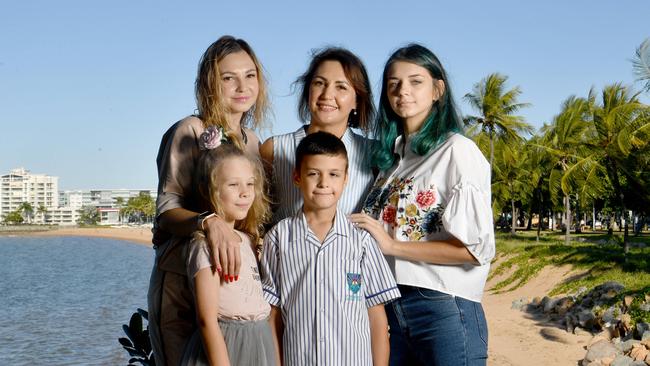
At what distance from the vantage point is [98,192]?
7697 inches

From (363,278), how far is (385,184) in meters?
0.45

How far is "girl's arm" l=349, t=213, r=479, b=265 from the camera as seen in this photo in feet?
9.16

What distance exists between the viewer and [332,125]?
326 centimetres

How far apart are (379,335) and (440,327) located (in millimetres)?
235

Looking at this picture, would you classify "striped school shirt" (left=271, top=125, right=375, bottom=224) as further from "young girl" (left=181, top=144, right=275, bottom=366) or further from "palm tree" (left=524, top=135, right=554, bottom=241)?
"palm tree" (left=524, top=135, right=554, bottom=241)

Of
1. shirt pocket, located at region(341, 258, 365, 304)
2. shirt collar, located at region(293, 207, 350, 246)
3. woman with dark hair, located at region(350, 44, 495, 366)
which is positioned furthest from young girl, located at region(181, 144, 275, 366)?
woman with dark hair, located at region(350, 44, 495, 366)

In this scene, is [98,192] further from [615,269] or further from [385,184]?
[385,184]

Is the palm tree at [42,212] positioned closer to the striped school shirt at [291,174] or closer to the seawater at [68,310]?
the seawater at [68,310]

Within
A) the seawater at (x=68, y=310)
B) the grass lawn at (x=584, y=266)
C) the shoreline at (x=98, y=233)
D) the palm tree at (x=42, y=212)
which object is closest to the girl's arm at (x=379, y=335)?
the grass lawn at (x=584, y=266)

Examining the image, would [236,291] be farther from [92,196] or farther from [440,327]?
[92,196]

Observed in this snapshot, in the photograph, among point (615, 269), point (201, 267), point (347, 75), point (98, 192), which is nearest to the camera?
point (201, 267)

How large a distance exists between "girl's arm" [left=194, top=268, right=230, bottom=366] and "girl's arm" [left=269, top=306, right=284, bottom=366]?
8.3 inches

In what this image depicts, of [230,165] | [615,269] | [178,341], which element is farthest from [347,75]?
[615,269]

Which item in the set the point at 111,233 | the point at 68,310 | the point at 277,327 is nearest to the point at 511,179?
the point at 68,310
